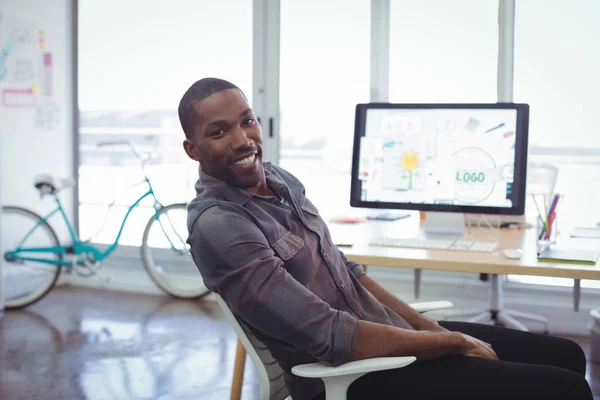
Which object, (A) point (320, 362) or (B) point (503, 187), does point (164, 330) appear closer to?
(B) point (503, 187)

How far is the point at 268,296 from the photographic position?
1535 mm

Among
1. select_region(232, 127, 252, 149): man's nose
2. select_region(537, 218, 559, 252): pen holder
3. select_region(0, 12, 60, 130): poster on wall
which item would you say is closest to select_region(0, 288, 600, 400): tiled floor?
select_region(537, 218, 559, 252): pen holder

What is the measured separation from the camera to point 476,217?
2.99 m

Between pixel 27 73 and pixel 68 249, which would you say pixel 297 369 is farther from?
pixel 27 73

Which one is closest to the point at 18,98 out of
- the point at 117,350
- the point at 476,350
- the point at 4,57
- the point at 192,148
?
the point at 4,57

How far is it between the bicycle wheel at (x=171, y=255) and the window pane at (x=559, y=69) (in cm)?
219

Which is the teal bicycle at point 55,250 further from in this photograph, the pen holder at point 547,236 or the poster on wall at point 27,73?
the pen holder at point 547,236

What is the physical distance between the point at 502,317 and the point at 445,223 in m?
1.01

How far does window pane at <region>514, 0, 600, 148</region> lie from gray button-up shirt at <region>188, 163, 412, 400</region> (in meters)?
2.56

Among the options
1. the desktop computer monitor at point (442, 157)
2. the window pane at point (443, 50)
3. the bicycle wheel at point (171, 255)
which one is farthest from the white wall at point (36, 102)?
the desktop computer monitor at point (442, 157)

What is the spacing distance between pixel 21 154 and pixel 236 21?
1.64m

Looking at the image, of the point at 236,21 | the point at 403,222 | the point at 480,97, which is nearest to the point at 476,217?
the point at 403,222

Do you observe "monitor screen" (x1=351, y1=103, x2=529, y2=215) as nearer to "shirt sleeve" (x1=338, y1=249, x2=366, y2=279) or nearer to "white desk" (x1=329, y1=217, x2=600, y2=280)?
"white desk" (x1=329, y1=217, x2=600, y2=280)

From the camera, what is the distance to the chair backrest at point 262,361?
65.4 inches
